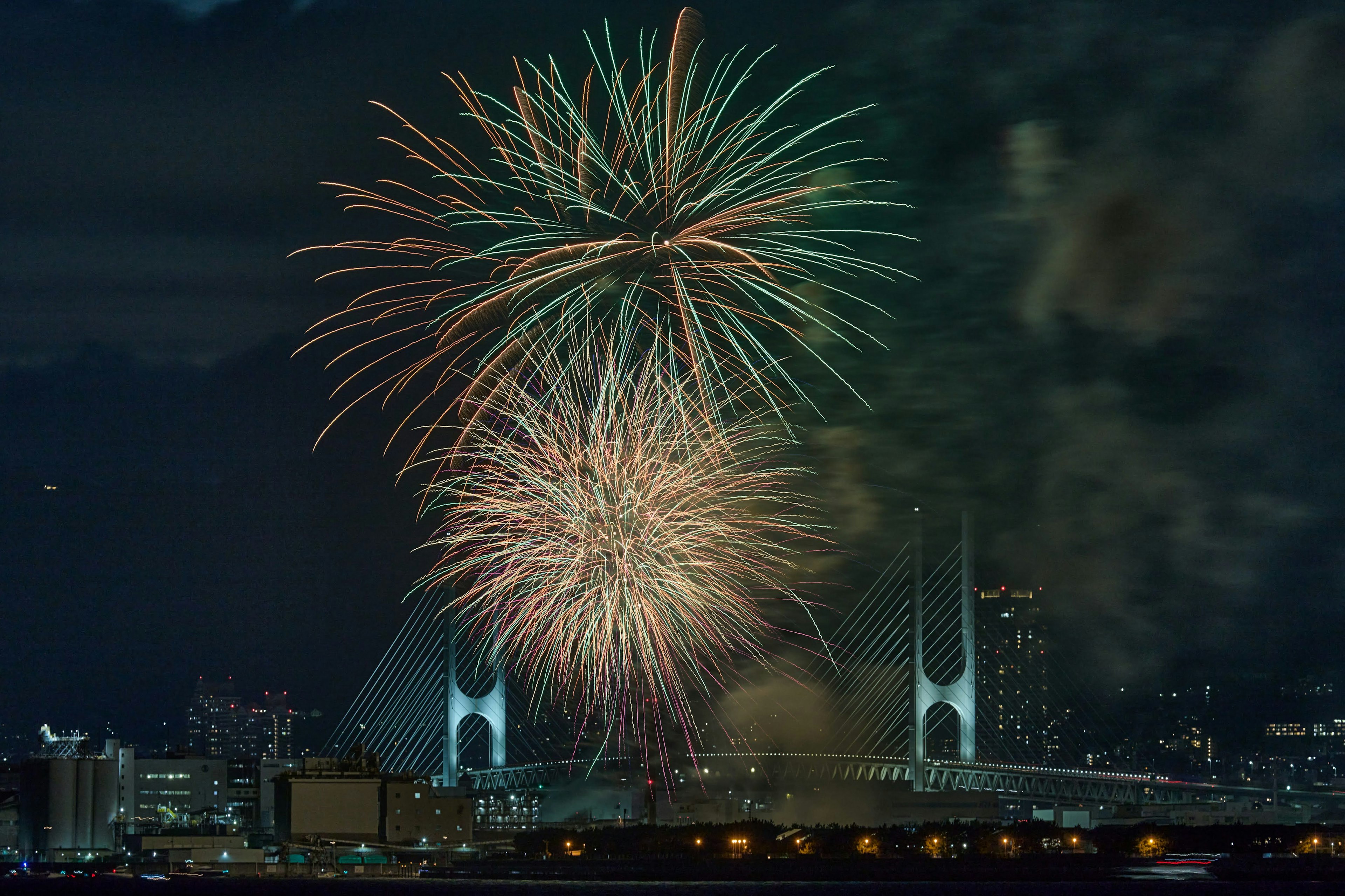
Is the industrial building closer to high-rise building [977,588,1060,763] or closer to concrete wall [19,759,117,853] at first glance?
concrete wall [19,759,117,853]

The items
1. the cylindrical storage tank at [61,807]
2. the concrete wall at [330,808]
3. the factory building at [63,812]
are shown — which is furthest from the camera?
the cylindrical storage tank at [61,807]

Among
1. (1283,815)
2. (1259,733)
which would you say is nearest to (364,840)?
(1283,815)

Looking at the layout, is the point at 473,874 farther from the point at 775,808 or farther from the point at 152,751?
the point at 152,751

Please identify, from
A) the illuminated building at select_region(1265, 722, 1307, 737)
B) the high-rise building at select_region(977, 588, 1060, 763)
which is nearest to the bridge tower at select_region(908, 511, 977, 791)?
the high-rise building at select_region(977, 588, 1060, 763)

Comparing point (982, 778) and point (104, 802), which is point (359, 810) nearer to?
point (104, 802)

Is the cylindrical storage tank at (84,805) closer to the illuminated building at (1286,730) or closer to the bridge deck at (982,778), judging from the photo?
the bridge deck at (982,778)

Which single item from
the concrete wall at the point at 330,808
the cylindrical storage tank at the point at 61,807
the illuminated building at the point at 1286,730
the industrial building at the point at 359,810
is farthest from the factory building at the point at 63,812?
the illuminated building at the point at 1286,730

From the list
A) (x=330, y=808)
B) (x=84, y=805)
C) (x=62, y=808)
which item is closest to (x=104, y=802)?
(x=84, y=805)
